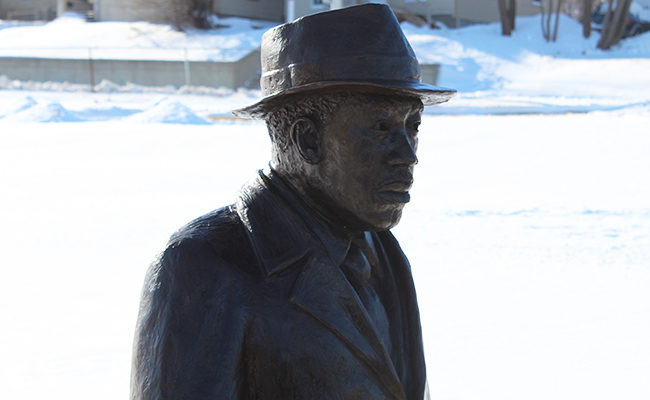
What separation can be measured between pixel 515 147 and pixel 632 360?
21.9 feet

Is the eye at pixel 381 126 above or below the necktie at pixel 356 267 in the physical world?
above

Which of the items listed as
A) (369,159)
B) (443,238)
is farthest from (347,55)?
(443,238)

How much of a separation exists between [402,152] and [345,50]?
271mm

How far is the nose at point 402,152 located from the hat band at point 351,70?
0.14 metres

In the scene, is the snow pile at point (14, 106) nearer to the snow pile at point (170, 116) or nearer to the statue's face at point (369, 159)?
the snow pile at point (170, 116)

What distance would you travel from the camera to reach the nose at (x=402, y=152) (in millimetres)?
1802

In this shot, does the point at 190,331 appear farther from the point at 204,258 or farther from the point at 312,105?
the point at 312,105

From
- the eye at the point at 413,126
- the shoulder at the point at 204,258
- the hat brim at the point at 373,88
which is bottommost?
the shoulder at the point at 204,258

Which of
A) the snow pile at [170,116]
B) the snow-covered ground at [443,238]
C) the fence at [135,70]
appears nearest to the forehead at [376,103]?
the snow-covered ground at [443,238]

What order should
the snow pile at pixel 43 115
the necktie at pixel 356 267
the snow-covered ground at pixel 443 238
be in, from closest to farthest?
the necktie at pixel 356 267 → the snow-covered ground at pixel 443 238 → the snow pile at pixel 43 115

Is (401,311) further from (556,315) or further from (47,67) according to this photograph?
(47,67)

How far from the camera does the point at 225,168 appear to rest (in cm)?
921

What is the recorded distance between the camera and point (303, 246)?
1.78 meters

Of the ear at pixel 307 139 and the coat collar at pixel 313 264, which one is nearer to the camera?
the coat collar at pixel 313 264
